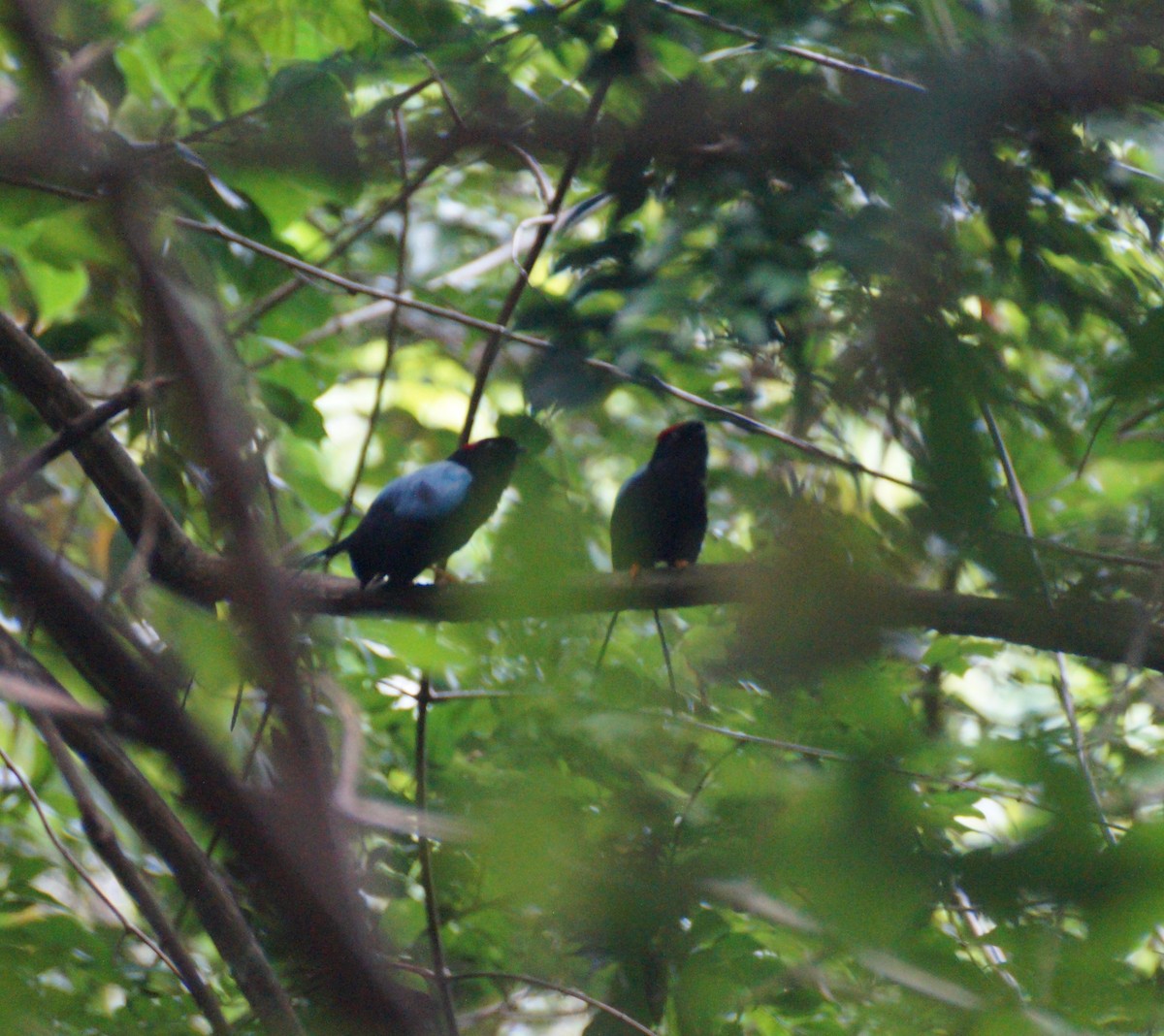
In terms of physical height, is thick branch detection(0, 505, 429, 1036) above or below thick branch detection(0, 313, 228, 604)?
below

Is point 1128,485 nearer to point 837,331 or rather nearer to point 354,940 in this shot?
point 837,331

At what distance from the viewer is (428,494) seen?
3.71 m

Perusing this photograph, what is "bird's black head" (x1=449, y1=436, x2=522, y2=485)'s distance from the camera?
12.5 feet

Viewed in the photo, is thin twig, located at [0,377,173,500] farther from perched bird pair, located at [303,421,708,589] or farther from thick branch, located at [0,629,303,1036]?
perched bird pair, located at [303,421,708,589]

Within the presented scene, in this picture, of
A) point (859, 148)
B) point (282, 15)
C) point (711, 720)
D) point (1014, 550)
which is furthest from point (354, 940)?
point (282, 15)

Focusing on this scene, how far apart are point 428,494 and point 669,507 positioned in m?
0.98

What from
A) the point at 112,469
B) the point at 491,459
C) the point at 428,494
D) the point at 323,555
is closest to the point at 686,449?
the point at 491,459

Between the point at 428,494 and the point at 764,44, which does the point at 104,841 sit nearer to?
the point at 428,494

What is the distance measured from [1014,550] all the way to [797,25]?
1391mm

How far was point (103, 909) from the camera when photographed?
3.83m

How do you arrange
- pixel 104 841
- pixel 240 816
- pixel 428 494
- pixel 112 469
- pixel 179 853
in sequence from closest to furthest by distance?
pixel 240 816, pixel 179 853, pixel 104 841, pixel 112 469, pixel 428 494

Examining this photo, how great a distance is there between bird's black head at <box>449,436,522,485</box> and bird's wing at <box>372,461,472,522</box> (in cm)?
5

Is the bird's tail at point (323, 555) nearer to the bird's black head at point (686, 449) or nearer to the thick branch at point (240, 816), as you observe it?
the bird's black head at point (686, 449)

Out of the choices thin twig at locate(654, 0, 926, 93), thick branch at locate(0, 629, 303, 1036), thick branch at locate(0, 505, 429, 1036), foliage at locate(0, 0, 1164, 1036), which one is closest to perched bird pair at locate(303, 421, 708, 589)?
foliage at locate(0, 0, 1164, 1036)
